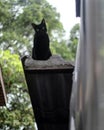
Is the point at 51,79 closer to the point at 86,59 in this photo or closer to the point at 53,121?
the point at 53,121

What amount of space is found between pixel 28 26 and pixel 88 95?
40.0ft

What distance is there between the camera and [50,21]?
13320 mm

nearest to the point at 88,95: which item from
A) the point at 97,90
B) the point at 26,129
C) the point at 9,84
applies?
the point at 97,90

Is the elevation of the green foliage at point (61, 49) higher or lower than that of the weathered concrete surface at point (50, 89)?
lower

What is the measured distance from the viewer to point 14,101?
348 inches

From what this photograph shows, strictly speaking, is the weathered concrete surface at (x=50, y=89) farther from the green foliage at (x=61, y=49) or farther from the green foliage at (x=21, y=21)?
the green foliage at (x=61, y=49)

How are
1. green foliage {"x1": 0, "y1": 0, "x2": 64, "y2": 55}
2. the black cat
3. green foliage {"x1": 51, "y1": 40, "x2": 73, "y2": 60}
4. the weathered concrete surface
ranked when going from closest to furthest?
the weathered concrete surface
the black cat
green foliage {"x1": 0, "y1": 0, "x2": 64, "y2": 55}
green foliage {"x1": 51, "y1": 40, "x2": 73, "y2": 60}

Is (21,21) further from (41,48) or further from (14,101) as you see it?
(41,48)

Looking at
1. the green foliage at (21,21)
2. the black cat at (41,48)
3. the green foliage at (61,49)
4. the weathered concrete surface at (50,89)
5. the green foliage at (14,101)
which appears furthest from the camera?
the green foliage at (61,49)

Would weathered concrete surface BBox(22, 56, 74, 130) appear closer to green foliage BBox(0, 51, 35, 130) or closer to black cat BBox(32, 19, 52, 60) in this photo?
black cat BBox(32, 19, 52, 60)

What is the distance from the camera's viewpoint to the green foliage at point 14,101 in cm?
827

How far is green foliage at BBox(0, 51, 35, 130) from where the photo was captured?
8.27 meters

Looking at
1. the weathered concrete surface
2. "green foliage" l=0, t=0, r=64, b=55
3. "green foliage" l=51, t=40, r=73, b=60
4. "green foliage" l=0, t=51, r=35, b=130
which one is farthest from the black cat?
"green foliage" l=51, t=40, r=73, b=60

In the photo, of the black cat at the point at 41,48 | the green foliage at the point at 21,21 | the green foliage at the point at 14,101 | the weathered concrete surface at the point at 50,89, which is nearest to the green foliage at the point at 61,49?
the green foliage at the point at 21,21
